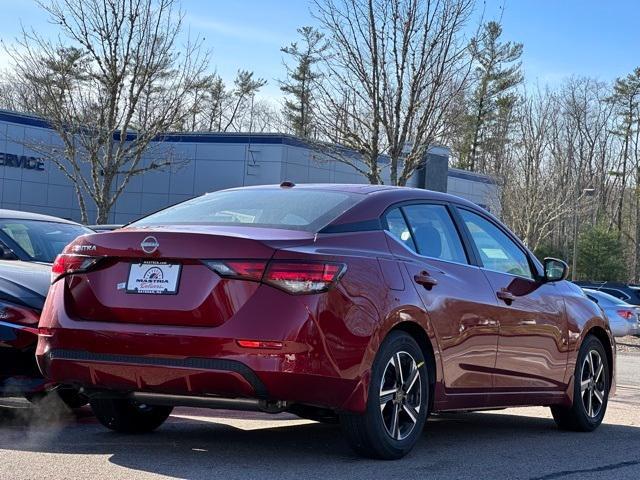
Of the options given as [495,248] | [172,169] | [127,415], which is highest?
[172,169]

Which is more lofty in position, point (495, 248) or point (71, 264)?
point (495, 248)

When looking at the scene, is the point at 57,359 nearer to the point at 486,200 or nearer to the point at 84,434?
the point at 84,434

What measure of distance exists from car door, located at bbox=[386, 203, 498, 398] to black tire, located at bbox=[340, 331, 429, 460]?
0.25 m

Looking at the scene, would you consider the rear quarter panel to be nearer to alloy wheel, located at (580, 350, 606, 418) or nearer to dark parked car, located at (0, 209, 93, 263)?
alloy wheel, located at (580, 350, 606, 418)

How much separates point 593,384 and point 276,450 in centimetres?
309

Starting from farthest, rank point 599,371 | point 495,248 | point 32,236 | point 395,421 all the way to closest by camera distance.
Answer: point 32,236 < point 599,371 < point 495,248 < point 395,421

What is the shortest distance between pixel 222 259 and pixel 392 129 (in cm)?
1741

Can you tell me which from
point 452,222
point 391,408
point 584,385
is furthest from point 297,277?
point 584,385

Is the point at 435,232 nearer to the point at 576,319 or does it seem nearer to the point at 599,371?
the point at 576,319

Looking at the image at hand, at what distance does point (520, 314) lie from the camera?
6.98m

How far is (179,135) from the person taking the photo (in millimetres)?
39531

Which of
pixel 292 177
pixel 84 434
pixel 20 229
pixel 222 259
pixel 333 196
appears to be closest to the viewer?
pixel 222 259

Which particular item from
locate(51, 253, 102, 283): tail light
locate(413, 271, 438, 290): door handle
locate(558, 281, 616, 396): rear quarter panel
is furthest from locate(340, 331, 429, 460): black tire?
locate(558, 281, 616, 396): rear quarter panel

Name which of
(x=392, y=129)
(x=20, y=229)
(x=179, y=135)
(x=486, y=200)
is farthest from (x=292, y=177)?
(x=20, y=229)
